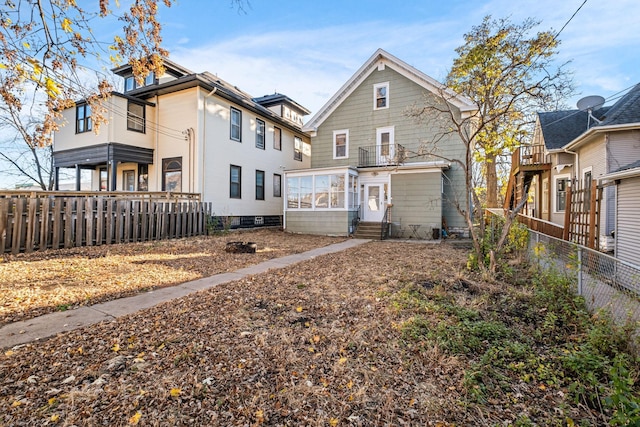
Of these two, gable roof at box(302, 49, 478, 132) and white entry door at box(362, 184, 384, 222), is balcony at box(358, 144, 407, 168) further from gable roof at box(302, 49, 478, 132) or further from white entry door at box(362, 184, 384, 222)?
gable roof at box(302, 49, 478, 132)

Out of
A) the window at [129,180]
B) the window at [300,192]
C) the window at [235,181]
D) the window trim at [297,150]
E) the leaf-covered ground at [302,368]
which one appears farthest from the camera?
the window trim at [297,150]

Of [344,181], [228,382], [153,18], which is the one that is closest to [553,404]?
[228,382]

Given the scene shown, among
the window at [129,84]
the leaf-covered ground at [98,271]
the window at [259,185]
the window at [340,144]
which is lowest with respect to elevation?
the leaf-covered ground at [98,271]

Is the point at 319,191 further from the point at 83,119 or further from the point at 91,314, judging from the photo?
the point at 83,119

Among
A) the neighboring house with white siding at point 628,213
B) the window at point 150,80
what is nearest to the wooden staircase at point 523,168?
the neighboring house with white siding at point 628,213

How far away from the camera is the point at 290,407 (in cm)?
225

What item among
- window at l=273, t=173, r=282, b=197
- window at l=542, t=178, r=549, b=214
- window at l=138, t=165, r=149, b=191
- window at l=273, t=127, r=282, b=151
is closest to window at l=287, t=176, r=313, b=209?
window at l=273, t=173, r=282, b=197

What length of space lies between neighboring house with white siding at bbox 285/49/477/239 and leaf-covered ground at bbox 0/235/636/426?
968 cm

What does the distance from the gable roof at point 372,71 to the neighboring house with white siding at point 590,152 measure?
397cm

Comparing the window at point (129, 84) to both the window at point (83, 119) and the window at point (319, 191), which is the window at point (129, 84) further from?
the window at point (319, 191)

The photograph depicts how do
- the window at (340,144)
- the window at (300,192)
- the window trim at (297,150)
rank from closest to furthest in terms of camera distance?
1. the window at (300,192)
2. the window at (340,144)
3. the window trim at (297,150)

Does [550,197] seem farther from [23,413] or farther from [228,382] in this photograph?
[23,413]

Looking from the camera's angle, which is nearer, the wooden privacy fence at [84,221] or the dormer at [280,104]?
the wooden privacy fence at [84,221]

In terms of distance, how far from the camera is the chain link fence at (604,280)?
333 centimetres
